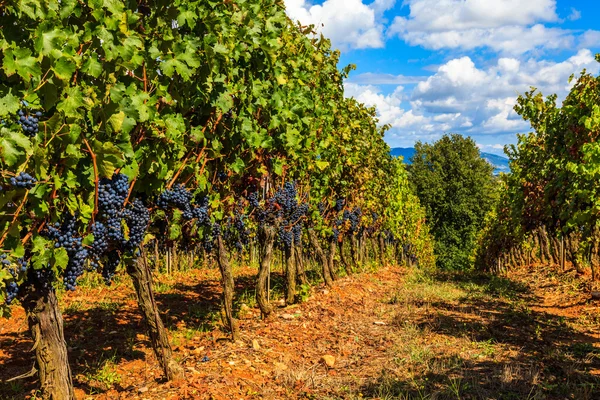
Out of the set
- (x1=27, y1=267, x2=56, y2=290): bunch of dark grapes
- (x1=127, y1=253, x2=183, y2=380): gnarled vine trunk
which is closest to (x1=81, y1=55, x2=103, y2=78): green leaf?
(x1=27, y1=267, x2=56, y2=290): bunch of dark grapes

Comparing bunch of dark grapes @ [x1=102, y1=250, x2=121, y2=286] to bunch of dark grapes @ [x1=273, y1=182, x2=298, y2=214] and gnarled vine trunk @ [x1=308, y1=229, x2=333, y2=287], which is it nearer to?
bunch of dark grapes @ [x1=273, y1=182, x2=298, y2=214]

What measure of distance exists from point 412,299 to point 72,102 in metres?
9.69

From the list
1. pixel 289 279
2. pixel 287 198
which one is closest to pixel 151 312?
pixel 287 198

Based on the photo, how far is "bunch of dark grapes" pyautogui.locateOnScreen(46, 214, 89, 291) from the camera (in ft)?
14.1

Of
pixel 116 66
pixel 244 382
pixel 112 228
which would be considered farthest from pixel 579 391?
pixel 116 66

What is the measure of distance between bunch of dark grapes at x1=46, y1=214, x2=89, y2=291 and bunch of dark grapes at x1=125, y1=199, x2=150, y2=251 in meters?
0.72

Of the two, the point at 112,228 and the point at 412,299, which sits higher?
the point at 112,228

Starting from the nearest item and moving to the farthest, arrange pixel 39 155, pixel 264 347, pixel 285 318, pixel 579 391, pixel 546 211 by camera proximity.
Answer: pixel 39 155
pixel 579 391
pixel 264 347
pixel 285 318
pixel 546 211

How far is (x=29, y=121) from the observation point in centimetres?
369

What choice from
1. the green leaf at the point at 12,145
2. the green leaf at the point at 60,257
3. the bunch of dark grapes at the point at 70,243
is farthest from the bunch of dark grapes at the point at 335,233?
the green leaf at the point at 12,145

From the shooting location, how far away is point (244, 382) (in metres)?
6.28

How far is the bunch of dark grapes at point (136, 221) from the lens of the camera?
205 inches

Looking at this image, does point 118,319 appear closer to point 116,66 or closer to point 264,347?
point 264,347

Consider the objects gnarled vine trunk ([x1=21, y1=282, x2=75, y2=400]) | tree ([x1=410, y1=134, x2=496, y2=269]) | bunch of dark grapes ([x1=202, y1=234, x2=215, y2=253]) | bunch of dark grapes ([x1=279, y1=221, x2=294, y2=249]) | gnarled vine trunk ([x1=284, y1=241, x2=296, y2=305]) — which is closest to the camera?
gnarled vine trunk ([x1=21, y1=282, x2=75, y2=400])
